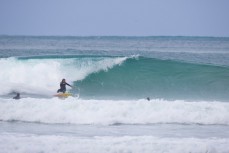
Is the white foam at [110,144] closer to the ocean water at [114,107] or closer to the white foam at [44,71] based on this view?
the ocean water at [114,107]

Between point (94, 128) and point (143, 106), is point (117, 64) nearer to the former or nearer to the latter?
point (143, 106)

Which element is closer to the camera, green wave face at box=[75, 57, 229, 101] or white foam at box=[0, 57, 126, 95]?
green wave face at box=[75, 57, 229, 101]

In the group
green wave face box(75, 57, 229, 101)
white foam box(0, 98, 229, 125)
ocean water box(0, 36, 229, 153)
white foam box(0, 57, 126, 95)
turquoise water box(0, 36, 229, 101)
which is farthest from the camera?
white foam box(0, 57, 126, 95)

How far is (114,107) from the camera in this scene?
14.9 metres

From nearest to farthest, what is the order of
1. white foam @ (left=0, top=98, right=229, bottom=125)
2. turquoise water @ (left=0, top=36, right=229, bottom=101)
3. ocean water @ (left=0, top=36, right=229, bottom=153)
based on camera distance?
ocean water @ (left=0, top=36, right=229, bottom=153)
white foam @ (left=0, top=98, right=229, bottom=125)
turquoise water @ (left=0, top=36, right=229, bottom=101)

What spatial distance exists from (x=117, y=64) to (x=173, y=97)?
5227mm

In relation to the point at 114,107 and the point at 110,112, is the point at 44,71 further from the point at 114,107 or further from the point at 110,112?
the point at 110,112

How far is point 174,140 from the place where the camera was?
36.6 ft

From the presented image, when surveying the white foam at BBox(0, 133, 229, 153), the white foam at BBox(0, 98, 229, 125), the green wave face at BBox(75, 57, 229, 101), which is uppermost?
the green wave face at BBox(75, 57, 229, 101)

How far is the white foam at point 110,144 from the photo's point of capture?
10.3 metres

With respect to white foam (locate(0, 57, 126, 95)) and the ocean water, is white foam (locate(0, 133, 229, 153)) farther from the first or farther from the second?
white foam (locate(0, 57, 126, 95))

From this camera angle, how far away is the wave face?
20.6 metres

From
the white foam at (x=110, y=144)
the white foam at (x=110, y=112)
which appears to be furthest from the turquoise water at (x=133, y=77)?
the white foam at (x=110, y=144)

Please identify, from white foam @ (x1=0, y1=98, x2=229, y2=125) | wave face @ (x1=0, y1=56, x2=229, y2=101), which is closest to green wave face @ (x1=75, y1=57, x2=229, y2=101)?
wave face @ (x1=0, y1=56, x2=229, y2=101)
